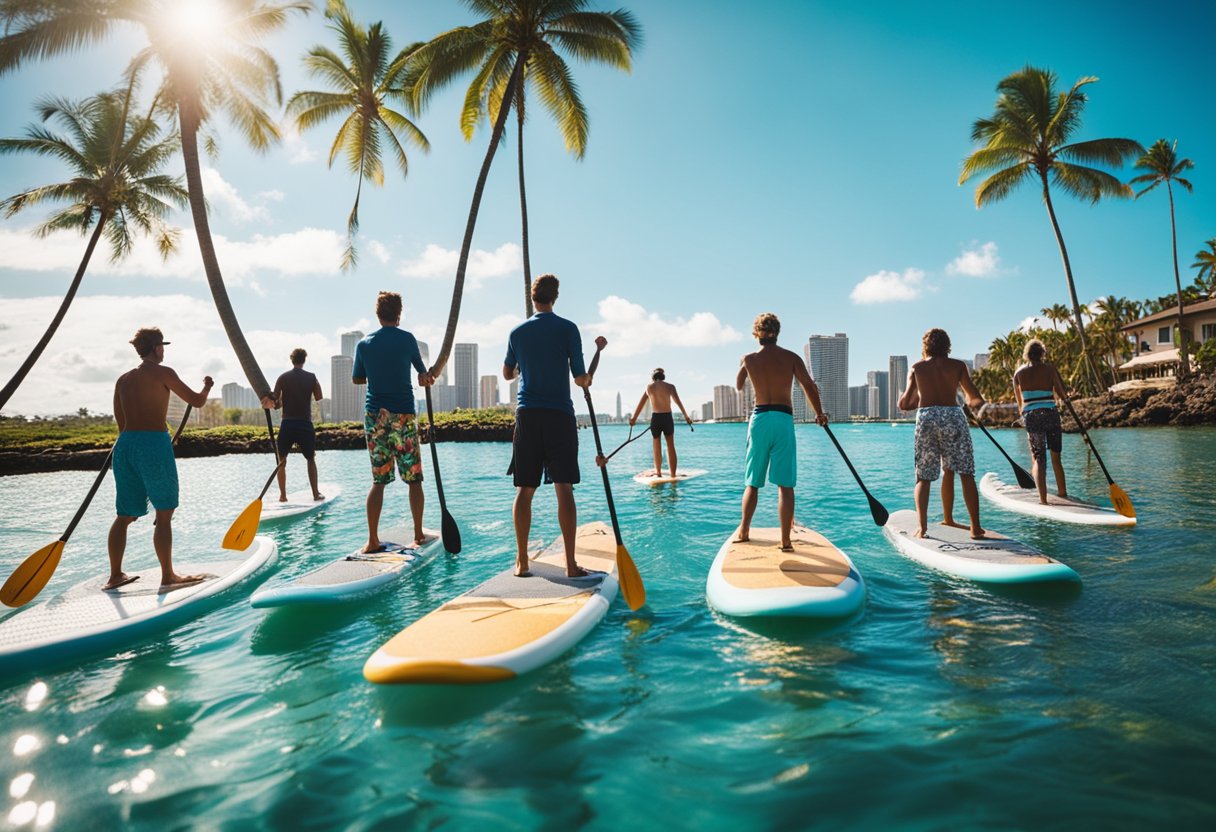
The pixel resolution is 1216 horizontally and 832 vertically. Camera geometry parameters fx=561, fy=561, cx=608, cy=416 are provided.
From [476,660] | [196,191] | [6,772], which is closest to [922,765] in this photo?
[476,660]

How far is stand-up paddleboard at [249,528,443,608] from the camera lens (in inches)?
174

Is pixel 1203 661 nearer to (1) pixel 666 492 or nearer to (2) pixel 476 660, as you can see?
(2) pixel 476 660

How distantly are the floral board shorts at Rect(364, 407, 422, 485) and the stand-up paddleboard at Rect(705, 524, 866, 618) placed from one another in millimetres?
3454

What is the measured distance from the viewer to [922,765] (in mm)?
2420

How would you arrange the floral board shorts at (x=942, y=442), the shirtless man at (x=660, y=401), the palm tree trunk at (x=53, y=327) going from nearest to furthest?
the floral board shorts at (x=942, y=442) → the shirtless man at (x=660, y=401) → the palm tree trunk at (x=53, y=327)

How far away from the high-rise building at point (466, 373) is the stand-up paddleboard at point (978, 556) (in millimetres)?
113383

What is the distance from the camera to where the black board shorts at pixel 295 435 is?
9223 mm

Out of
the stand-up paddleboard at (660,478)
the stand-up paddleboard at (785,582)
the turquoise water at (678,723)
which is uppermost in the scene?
the stand-up paddleboard at (785,582)

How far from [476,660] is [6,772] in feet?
6.90

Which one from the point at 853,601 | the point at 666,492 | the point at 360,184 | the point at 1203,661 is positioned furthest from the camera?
the point at 360,184

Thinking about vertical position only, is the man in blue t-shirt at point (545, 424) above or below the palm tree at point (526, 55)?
below

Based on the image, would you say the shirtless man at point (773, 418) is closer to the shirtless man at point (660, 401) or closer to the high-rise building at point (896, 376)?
the shirtless man at point (660, 401)

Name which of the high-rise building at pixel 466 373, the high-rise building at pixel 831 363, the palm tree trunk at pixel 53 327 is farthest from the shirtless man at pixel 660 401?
the high-rise building at pixel 831 363

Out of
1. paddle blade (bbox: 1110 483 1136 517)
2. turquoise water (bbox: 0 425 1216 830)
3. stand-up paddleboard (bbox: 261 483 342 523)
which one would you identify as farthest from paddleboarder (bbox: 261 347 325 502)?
paddle blade (bbox: 1110 483 1136 517)
